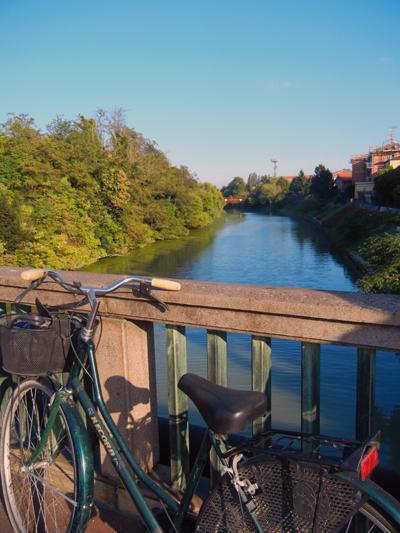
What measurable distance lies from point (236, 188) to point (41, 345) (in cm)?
16139

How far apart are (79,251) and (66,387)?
29136mm

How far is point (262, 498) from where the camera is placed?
1.62 m

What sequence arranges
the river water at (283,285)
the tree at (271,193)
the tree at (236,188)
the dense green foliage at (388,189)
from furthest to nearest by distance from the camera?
the tree at (236,188) < the tree at (271,193) < the dense green foliage at (388,189) < the river water at (283,285)

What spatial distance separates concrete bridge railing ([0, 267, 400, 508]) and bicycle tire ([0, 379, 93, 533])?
0.24 metres

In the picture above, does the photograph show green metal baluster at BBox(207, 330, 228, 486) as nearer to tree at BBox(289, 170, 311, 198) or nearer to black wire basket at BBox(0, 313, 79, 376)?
black wire basket at BBox(0, 313, 79, 376)

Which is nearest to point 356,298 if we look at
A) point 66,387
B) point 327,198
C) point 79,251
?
point 66,387

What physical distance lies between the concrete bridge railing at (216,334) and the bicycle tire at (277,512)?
362 mm

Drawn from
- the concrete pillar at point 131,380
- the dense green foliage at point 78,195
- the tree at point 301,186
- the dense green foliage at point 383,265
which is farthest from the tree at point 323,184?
the concrete pillar at point 131,380

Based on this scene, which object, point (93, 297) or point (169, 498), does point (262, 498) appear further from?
point (93, 297)

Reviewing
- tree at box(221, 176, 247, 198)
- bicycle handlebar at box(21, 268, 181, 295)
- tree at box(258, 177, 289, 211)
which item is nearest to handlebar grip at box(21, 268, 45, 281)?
bicycle handlebar at box(21, 268, 181, 295)

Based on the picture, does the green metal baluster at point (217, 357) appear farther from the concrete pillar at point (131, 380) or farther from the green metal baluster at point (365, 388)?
the green metal baluster at point (365, 388)

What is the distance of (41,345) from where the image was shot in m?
2.06

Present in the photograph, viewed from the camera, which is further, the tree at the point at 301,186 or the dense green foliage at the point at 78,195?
the tree at the point at 301,186

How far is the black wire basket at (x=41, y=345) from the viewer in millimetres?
2055
